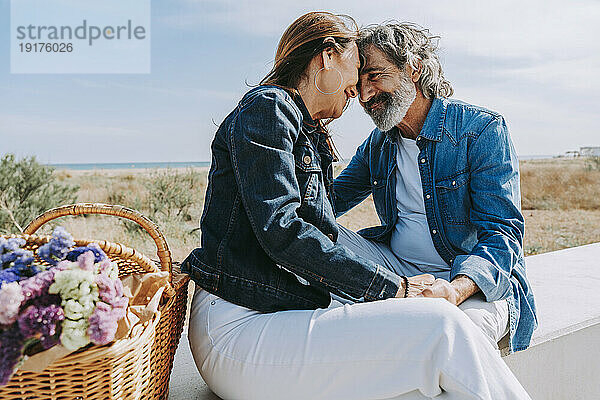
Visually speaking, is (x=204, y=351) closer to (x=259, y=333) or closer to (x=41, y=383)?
(x=259, y=333)

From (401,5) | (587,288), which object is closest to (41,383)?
(587,288)

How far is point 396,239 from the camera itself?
2271 mm

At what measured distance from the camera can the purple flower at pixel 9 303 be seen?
3.25 feet

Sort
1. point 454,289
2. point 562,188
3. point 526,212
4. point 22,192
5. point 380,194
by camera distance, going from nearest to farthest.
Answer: point 454,289, point 380,194, point 22,192, point 526,212, point 562,188

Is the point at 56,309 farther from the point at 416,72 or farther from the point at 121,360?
the point at 416,72

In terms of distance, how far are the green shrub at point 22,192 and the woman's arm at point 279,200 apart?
6472 mm

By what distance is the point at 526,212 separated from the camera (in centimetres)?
1153

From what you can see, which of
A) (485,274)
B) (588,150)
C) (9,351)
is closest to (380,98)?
(485,274)

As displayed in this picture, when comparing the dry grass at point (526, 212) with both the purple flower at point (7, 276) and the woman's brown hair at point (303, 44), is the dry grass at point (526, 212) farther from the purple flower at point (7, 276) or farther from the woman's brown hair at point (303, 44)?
the purple flower at point (7, 276)

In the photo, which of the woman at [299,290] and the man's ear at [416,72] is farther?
the man's ear at [416,72]

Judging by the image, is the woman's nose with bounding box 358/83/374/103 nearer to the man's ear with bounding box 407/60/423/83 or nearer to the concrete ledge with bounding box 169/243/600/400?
the man's ear with bounding box 407/60/423/83

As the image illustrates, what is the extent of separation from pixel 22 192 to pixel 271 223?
6977 mm

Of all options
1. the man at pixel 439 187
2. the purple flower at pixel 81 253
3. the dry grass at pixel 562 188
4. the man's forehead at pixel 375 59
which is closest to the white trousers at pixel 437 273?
the man at pixel 439 187

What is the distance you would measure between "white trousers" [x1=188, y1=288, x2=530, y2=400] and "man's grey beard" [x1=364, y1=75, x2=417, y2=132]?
2.91 ft
